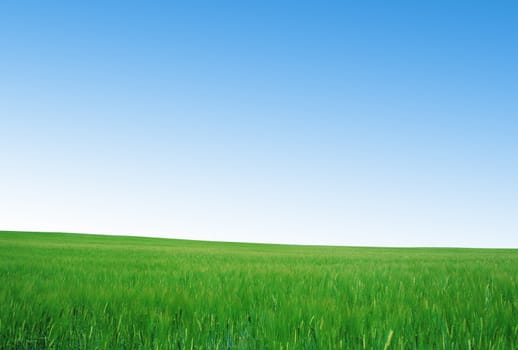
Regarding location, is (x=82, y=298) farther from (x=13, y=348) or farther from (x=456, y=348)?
(x=456, y=348)

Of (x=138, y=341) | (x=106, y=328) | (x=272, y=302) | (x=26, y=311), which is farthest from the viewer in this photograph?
(x=272, y=302)

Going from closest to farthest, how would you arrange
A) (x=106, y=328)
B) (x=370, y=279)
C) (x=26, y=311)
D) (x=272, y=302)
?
1. (x=106, y=328)
2. (x=26, y=311)
3. (x=272, y=302)
4. (x=370, y=279)

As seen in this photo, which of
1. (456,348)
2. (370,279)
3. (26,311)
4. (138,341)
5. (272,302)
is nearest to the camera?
(456,348)

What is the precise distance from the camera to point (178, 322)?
3131 millimetres

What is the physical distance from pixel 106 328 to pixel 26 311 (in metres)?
1.03

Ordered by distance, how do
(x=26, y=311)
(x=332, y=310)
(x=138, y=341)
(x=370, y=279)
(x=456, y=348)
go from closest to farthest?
(x=456, y=348), (x=138, y=341), (x=332, y=310), (x=26, y=311), (x=370, y=279)

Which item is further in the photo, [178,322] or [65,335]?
[178,322]

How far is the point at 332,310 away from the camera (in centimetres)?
302

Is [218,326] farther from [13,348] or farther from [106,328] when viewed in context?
[13,348]

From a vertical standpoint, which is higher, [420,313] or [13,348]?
[420,313]

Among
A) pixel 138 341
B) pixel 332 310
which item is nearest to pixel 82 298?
pixel 138 341

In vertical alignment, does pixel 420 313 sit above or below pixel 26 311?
above

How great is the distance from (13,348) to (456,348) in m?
3.09

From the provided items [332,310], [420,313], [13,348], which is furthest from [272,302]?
[13,348]
